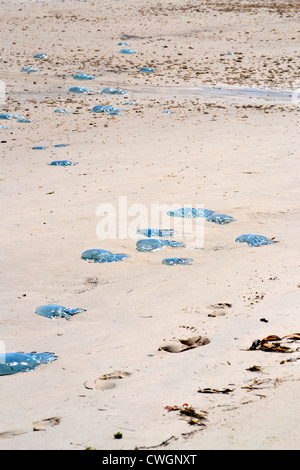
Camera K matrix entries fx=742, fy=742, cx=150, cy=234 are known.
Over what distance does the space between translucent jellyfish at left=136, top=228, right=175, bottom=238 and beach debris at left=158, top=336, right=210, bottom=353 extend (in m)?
2.23

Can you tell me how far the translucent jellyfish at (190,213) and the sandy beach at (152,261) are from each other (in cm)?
17

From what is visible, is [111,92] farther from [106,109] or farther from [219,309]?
[219,309]

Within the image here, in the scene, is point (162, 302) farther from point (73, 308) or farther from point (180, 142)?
point (180, 142)

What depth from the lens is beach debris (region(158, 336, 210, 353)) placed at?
4262 mm

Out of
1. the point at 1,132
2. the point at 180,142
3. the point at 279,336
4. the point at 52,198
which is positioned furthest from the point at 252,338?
the point at 1,132

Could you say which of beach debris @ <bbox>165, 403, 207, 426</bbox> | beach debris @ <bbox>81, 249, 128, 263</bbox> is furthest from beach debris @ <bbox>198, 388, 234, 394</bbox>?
beach debris @ <bbox>81, 249, 128, 263</bbox>

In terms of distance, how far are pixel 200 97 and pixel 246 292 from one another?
8.54 metres

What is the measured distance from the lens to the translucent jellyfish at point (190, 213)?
707 centimetres

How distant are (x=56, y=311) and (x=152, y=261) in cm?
126

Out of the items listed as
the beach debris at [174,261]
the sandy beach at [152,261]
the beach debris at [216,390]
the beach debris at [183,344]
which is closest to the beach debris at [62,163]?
the sandy beach at [152,261]

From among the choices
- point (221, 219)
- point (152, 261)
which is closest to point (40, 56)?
point (221, 219)

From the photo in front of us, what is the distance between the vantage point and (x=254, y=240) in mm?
6355

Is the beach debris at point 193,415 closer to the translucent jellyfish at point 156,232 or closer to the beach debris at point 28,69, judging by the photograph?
the translucent jellyfish at point 156,232

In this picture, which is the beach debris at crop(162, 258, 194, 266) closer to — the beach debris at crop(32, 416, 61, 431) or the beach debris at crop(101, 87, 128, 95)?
the beach debris at crop(32, 416, 61, 431)
